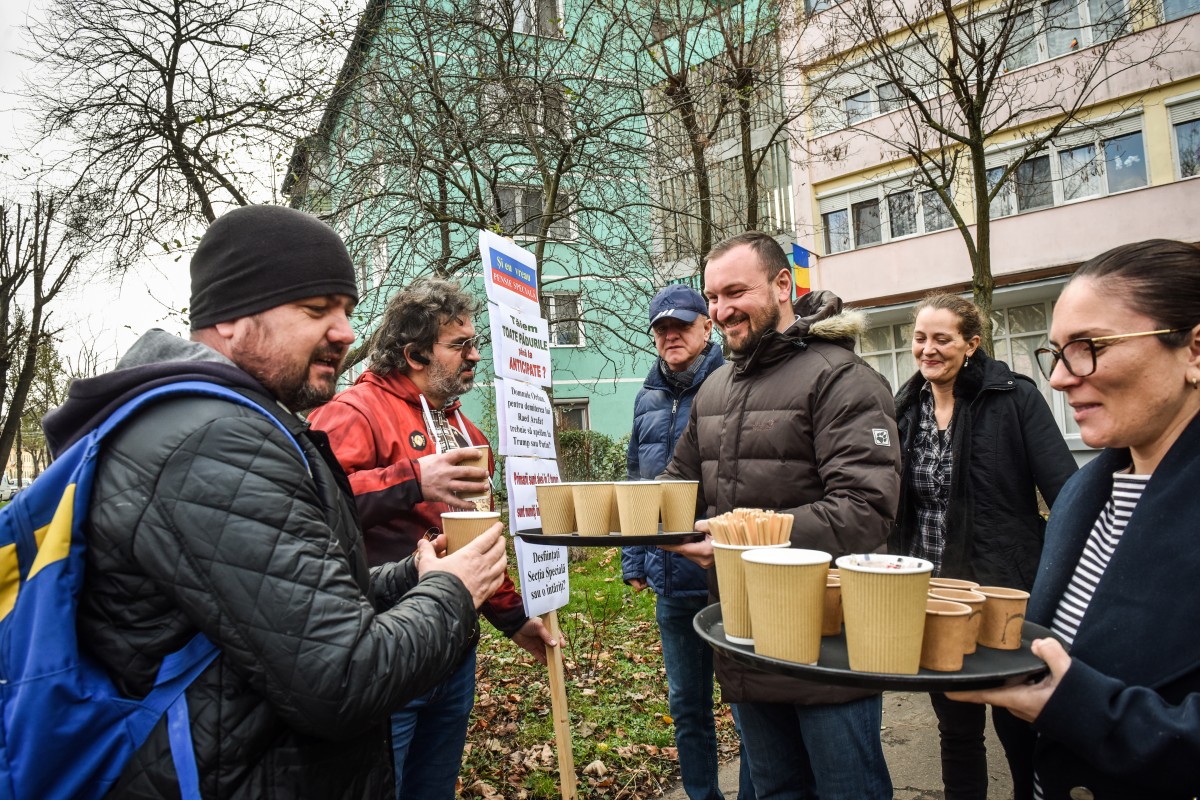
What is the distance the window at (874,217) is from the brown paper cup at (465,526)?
60.4 feet

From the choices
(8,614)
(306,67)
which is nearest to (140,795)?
(8,614)

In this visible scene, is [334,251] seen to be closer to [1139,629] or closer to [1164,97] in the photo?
[1139,629]

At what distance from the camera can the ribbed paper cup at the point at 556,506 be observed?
96.8 inches

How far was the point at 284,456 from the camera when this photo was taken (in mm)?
1416

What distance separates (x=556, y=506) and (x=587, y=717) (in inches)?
120

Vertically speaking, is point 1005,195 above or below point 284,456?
above

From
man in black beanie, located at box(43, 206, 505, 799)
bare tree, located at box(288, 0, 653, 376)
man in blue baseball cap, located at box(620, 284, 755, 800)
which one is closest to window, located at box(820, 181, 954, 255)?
bare tree, located at box(288, 0, 653, 376)

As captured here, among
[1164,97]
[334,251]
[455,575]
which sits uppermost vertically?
[1164,97]

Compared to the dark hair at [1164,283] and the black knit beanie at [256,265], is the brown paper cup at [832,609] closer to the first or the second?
the dark hair at [1164,283]

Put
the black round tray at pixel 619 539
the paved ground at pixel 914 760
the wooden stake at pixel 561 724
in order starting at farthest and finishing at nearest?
the paved ground at pixel 914 760
the wooden stake at pixel 561 724
the black round tray at pixel 619 539

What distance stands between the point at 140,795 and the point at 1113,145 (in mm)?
20392

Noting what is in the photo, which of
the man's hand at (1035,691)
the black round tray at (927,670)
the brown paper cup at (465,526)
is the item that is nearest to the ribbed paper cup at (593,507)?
the brown paper cup at (465,526)

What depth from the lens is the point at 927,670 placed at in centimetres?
149

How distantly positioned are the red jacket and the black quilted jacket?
1083 millimetres
